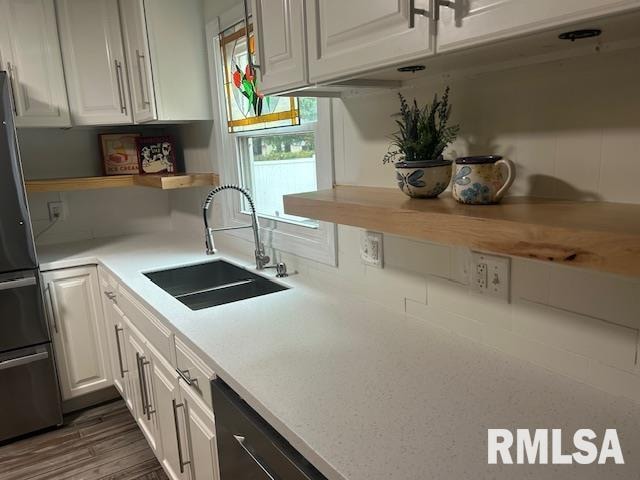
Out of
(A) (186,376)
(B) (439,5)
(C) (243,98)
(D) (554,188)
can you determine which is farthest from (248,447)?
(C) (243,98)

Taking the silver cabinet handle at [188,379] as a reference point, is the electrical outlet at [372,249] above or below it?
above

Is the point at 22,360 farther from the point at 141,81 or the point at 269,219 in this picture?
the point at 141,81

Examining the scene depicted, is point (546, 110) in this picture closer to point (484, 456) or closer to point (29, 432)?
point (484, 456)

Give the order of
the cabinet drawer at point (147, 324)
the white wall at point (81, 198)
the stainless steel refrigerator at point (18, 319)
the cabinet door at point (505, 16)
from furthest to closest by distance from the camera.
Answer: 1. the white wall at point (81, 198)
2. the stainless steel refrigerator at point (18, 319)
3. the cabinet drawer at point (147, 324)
4. the cabinet door at point (505, 16)

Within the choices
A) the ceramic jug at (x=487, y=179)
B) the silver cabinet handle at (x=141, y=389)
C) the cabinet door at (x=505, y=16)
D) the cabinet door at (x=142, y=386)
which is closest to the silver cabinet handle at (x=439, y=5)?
the cabinet door at (x=505, y=16)

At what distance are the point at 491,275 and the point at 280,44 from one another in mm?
849

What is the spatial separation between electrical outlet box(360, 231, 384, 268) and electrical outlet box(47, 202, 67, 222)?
7.59ft

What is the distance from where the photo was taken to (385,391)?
1.10 metres

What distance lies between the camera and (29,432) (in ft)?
8.26

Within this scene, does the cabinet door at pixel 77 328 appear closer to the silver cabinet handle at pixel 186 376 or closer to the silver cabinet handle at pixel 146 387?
the silver cabinet handle at pixel 146 387

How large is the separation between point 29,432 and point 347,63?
8.40 feet

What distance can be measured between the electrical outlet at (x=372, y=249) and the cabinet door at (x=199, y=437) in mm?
692

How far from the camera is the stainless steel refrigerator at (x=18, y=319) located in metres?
2.21

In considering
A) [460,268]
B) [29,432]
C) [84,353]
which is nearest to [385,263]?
[460,268]
